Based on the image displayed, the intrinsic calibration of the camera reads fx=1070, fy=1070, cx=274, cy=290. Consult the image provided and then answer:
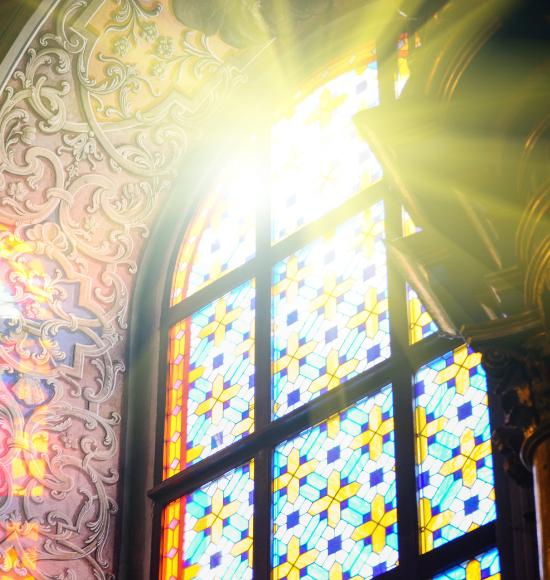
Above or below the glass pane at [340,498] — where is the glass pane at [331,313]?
above

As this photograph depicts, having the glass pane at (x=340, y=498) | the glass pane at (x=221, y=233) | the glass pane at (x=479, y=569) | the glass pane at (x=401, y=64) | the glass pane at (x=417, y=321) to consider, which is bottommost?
the glass pane at (x=479, y=569)

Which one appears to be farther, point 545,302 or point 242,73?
point 242,73

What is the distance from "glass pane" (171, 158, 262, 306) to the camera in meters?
5.93

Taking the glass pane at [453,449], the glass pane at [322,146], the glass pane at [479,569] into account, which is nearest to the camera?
the glass pane at [479,569]

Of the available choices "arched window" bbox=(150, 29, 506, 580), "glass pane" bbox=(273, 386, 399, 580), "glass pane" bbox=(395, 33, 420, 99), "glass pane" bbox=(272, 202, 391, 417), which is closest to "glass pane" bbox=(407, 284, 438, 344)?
"arched window" bbox=(150, 29, 506, 580)

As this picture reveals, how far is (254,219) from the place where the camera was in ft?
19.4

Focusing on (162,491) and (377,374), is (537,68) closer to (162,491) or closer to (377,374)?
(377,374)

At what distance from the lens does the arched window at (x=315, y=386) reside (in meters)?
4.18

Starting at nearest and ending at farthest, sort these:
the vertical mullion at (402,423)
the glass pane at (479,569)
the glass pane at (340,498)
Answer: the glass pane at (479,569) → the vertical mullion at (402,423) → the glass pane at (340,498)

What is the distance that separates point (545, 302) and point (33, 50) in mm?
3645

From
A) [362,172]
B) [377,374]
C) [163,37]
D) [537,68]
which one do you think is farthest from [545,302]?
[163,37]

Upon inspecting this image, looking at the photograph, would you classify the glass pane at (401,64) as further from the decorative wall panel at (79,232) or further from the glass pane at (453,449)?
the glass pane at (453,449)

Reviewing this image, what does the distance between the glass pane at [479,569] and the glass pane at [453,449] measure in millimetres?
125

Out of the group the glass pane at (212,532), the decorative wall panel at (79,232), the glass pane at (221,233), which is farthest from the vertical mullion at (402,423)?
the decorative wall panel at (79,232)
